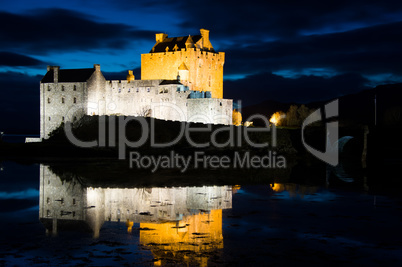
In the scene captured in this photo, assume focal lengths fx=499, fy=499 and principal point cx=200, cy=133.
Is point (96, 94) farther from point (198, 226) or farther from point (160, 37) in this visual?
point (198, 226)

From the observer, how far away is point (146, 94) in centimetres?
4816

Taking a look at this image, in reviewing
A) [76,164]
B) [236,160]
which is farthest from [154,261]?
[236,160]

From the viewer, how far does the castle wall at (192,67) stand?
51.9 meters

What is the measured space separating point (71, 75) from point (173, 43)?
1353cm

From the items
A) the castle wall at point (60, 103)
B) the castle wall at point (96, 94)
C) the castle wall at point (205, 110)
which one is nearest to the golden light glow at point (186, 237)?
the castle wall at point (205, 110)

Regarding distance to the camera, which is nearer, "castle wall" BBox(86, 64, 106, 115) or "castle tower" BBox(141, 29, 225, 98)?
"castle wall" BBox(86, 64, 106, 115)

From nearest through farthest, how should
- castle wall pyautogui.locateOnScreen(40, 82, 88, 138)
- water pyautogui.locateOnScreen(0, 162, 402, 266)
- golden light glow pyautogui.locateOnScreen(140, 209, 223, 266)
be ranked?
water pyautogui.locateOnScreen(0, 162, 402, 266), golden light glow pyautogui.locateOnScreen(140, 209, 223, 266), castle wall pyautogui.locateOnScreen(40, 82, 88, 138)

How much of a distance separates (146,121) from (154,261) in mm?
34137

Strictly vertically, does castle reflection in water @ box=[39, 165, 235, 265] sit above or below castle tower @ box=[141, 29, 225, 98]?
below

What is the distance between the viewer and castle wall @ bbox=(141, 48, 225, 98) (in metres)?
51.9

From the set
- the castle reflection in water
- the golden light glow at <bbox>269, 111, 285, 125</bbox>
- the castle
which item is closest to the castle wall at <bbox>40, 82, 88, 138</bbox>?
the castle

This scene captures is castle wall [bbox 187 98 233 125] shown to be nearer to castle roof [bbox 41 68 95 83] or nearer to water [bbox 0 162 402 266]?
castle roof [bbox 41 68 95 83]

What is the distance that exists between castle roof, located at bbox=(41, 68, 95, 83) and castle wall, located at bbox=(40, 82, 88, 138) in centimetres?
48

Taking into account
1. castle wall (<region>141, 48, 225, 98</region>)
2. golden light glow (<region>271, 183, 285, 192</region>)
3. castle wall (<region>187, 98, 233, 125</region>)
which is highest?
Answer: castle wall (<region>141, 48, 225, 98</region>)
